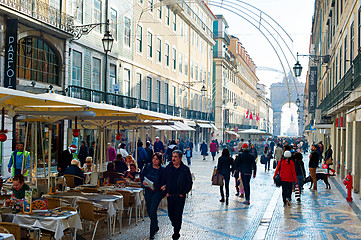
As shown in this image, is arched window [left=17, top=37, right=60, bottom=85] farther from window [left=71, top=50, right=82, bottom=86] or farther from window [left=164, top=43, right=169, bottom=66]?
window [left=164, top=43, right=169, bottom=66]

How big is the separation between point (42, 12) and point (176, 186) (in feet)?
46.0

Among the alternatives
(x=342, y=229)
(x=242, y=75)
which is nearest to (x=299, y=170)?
(x=342, y=229)

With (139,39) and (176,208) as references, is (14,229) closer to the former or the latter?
(176,208)

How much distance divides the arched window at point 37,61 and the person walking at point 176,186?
12.4 metres

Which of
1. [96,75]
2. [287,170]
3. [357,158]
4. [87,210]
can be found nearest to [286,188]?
[287,170]

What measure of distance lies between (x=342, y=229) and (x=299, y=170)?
4.97 meters

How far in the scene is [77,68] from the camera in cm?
2355

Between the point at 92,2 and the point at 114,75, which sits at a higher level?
the point at 92,2

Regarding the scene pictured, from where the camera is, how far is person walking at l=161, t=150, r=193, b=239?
8156mm

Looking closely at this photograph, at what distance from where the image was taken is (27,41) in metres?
19.0

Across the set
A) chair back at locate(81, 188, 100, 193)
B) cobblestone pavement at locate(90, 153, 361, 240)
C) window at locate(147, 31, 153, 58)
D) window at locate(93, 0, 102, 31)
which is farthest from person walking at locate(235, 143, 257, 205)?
window at locate(147, 31, 153, 58)

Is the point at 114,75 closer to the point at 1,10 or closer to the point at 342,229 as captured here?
the point at 1,10

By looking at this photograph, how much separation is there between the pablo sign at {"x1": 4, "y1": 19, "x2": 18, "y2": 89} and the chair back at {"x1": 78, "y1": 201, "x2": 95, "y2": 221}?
34.1ft

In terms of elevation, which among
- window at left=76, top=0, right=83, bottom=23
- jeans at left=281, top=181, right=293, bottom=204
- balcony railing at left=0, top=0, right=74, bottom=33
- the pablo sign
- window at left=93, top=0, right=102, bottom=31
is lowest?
jeans at left=281, top=181, right=293, bottom=204
